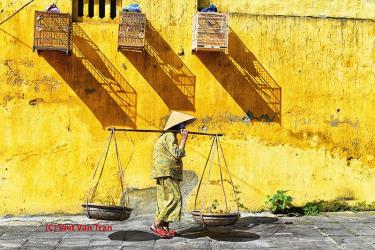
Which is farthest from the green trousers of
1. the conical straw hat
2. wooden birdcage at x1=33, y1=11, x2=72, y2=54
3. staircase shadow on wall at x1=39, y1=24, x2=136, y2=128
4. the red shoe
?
wooden birdcage at x1=33, y1=11, x2=72, y2=54

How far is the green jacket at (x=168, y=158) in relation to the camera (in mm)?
5715

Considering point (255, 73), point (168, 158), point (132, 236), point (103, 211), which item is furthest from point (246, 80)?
point (103, 211)

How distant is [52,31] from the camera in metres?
6.55

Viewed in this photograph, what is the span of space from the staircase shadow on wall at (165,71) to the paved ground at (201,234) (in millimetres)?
1700

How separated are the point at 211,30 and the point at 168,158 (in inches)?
79.2

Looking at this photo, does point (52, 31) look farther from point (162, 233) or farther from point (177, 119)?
point (162, 233)

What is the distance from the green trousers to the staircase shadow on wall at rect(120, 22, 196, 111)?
155 centimetres

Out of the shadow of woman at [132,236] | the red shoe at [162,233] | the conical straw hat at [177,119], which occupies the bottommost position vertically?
the shadow of woman at [132,236]

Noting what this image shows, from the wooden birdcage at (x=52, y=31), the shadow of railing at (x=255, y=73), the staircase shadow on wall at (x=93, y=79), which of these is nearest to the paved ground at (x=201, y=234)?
the staircase shadow on wall at (x=93, y=79)

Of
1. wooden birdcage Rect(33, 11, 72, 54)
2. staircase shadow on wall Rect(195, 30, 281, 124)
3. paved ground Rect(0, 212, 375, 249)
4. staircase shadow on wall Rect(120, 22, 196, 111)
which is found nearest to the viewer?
paved ground Rect(0, 212, 375, 249)

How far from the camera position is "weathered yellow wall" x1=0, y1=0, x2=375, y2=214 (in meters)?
6.81

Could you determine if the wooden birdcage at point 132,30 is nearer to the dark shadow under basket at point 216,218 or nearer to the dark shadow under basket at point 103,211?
the dark shadow under basket at point 103,211

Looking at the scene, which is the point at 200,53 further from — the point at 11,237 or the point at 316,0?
the point at 11,237

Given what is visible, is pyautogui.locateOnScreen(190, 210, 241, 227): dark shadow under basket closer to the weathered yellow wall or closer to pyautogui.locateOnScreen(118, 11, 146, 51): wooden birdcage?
the weathered yellow wall
